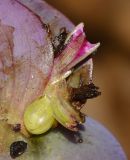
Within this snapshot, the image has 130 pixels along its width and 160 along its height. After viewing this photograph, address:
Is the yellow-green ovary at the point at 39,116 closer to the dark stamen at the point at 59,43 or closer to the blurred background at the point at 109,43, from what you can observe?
the dark stamen at the point at 59,43

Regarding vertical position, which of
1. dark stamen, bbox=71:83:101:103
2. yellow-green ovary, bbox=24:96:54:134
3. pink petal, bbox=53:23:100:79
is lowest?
yellow-green ovary, bbox=24:96:54:134

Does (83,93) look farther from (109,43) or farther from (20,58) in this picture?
(109,43)

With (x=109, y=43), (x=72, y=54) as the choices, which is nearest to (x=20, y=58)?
(x=72, y=54)

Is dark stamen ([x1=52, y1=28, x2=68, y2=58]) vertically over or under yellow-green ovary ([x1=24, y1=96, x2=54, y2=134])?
over

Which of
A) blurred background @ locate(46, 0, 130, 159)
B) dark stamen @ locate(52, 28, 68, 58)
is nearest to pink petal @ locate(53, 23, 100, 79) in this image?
dark stamen @ locate(52, 28, 68, 58)

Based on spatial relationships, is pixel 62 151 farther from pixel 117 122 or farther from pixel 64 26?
pixel 117 122

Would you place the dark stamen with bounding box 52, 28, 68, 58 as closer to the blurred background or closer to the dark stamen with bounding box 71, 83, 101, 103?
the dark stamen with bounding box 71, 83, 101, 103
